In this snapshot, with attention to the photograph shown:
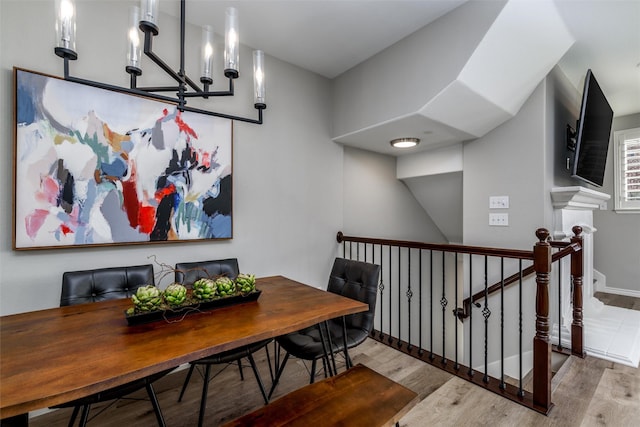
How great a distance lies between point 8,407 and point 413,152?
404cm

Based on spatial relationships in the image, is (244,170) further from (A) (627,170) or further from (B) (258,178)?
(A) (627,170)

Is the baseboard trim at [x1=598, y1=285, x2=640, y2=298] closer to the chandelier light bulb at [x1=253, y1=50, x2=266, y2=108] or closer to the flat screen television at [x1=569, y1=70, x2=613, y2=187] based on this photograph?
the flat screen television at [x1=569, y1=70, x2=613, y2=187]

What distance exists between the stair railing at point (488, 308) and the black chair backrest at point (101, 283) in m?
1.98

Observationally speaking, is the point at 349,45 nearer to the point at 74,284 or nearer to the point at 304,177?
the point at 304,177

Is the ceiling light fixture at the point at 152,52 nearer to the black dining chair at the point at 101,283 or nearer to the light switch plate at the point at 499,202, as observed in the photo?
the black dining chair at the point at 101,283

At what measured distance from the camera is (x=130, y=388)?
131 cm

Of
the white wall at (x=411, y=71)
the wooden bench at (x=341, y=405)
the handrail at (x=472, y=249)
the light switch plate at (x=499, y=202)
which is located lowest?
the wooden bench at (x=341, y=405)

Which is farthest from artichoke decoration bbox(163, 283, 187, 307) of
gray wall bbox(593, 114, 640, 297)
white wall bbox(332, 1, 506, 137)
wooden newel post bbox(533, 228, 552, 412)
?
gray wall bbox(593, 114, 640, 297)

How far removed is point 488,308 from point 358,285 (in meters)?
1.99

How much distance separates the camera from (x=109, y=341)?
1112 millimetres

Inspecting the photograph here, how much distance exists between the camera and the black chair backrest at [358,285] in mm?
1996

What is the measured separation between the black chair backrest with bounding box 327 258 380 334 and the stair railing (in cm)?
44

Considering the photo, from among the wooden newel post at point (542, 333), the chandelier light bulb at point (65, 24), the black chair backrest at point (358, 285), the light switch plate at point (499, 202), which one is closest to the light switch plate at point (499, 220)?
the light switch plate at point (499, 202)

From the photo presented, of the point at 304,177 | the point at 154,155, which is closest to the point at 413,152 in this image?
the point at 304,177
